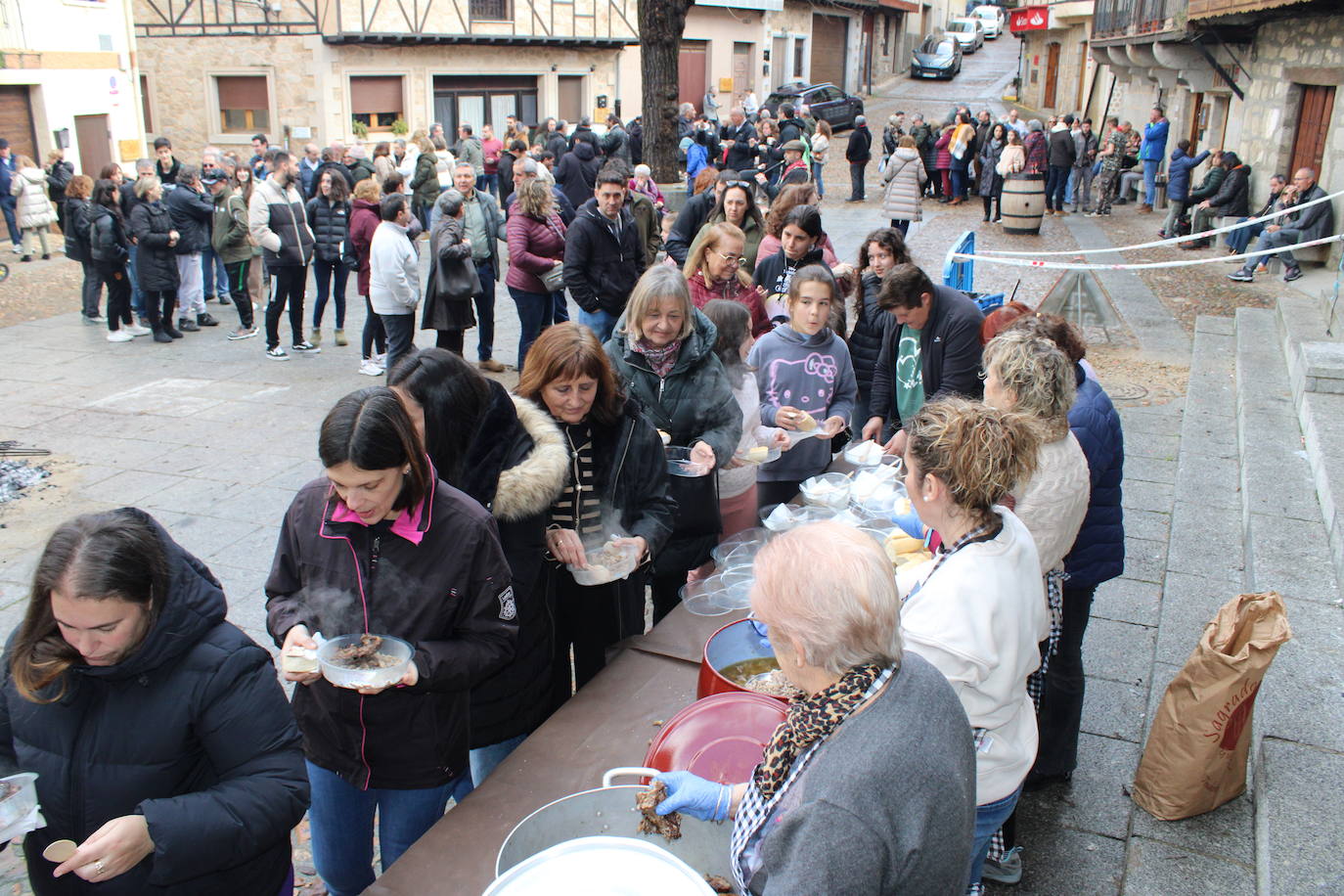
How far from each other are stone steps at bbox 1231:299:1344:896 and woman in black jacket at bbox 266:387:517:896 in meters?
2.37

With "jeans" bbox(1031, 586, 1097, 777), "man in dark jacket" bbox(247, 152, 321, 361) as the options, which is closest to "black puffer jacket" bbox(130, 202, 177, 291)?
"man in dark jacket" bbox(247, 152, 321, 361)

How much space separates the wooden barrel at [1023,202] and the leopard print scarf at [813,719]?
1616 cm

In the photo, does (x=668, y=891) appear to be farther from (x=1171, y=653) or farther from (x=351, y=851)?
(x=1171, y=653)

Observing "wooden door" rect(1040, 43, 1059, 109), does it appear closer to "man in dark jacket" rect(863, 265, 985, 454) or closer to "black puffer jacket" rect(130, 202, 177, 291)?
"black puffer jacket" rect(130, 202, 177, 291)

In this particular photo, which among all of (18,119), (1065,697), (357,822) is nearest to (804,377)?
(1065,697)

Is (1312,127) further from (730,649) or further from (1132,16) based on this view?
(730,649)

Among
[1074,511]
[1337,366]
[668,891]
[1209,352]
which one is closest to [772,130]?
[1209,352]

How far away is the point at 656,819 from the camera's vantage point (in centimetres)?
216

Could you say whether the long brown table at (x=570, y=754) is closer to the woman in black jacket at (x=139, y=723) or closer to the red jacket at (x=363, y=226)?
the woman in black jacket at (x=139, y=723)

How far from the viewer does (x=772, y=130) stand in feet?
69.6

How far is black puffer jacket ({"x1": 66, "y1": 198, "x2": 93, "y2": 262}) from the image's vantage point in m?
9.99

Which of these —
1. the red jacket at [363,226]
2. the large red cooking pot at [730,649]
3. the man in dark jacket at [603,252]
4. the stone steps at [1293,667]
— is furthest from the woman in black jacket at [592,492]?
the red jacket at [363,226]

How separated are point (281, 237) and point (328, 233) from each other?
1.65 feet

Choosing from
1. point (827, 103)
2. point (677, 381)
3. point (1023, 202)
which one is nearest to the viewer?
point (677, 381)
